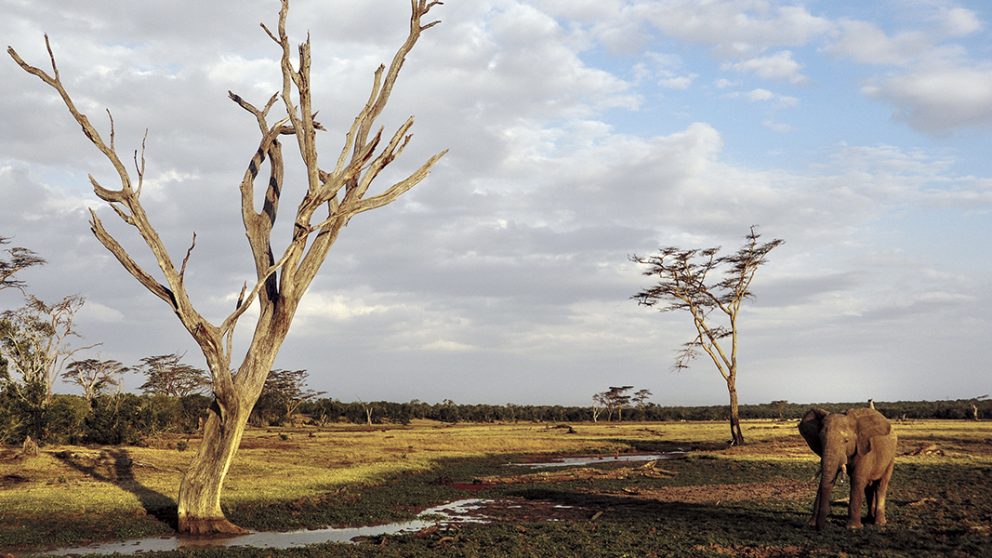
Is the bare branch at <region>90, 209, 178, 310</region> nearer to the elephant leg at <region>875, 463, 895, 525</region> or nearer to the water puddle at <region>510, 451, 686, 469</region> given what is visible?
the elephant leg at <region>875, 463, 895, 525</region>

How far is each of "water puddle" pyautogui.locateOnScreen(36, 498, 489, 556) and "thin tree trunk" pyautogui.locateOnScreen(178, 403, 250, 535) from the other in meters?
0.56

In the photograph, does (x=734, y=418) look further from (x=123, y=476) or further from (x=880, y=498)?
(x=123, y=476)

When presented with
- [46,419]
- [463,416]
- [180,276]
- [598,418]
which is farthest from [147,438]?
[598,418]

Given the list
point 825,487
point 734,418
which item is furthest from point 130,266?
point 734,418

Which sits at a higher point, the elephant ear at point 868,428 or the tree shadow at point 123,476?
the elephant ear at point 868,428

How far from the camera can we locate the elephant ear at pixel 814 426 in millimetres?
17406

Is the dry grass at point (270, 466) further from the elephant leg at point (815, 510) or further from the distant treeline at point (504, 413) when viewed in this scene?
the distant treeline at point (504, 413)

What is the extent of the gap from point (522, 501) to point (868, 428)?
11211 mm

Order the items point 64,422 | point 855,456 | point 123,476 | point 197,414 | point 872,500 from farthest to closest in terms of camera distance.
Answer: point 197,414 < point 64,422 < point 123,476 < point 872,500 < point 855,456

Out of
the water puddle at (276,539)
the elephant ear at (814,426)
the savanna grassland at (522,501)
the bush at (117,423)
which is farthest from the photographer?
the bush at (117,423)

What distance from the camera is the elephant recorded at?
636 inches

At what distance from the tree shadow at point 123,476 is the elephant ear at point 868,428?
17047mm

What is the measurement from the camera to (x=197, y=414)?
65.9 metres

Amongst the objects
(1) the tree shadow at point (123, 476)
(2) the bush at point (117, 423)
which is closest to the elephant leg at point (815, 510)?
(1) the tree shadow at point (123, 476)
